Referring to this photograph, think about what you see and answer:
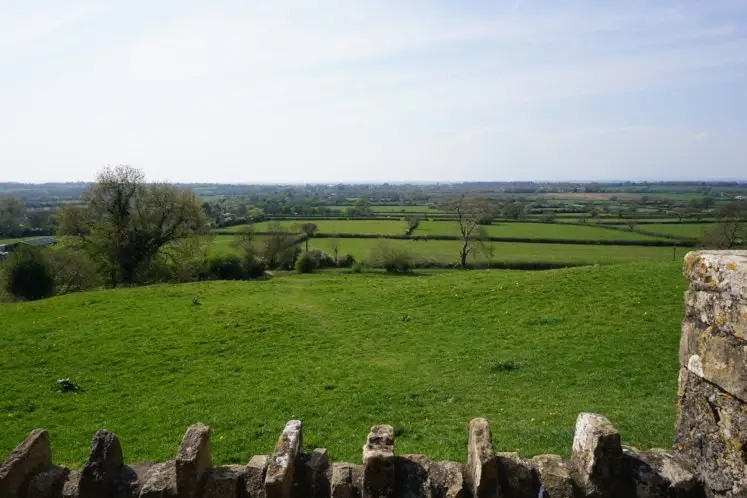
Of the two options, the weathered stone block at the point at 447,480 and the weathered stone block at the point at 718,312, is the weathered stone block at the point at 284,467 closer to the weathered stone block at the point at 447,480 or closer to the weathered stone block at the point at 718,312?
the weathered stone block at the point at 447,480

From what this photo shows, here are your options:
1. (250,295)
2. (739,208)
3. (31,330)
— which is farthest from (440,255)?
(31,330)

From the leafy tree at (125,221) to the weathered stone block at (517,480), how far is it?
41.7m

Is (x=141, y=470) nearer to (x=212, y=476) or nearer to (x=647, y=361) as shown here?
(x=212, y=476)

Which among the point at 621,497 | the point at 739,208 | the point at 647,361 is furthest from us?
the point at 739,208

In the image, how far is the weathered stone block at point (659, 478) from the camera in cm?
341

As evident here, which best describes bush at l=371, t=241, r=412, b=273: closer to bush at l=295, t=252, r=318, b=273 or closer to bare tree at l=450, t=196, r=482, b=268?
bare tree at l=450, t=196, r=482, b=268

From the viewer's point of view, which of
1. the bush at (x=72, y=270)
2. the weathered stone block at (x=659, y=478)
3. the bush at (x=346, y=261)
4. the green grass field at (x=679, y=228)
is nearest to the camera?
the weathered stone block at (x=659, y=478)

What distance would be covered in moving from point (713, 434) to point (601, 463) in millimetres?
781

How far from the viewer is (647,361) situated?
1357 centimetres

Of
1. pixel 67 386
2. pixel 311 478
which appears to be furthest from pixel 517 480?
pixel 67 386

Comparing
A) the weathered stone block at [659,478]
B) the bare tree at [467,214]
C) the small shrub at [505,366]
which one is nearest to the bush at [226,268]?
the bare tree at [467,214]

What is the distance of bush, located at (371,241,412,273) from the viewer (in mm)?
53531

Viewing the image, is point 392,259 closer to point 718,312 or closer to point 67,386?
point 67,386

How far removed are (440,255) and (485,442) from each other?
58.2 m
